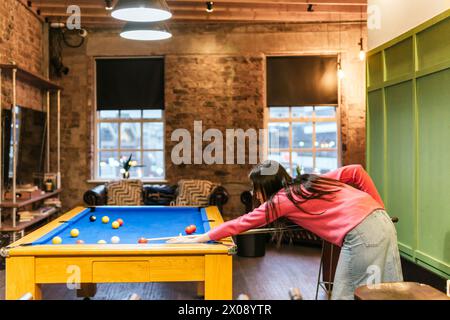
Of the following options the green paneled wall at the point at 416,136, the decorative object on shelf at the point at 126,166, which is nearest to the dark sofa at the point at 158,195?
the decorative object on shelf at the point at 126,166

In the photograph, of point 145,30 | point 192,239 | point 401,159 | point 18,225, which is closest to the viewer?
point 192,239

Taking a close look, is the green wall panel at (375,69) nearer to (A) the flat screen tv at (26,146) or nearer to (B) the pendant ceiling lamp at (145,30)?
(B) the pendant ceiling lamp at (145,30)

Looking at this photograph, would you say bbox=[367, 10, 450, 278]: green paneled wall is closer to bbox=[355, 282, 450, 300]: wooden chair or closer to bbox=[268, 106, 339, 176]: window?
bbox=[355, 282, 450, 300]: wooden chair

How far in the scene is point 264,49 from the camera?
8961 mm

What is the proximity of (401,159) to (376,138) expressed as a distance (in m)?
0.61

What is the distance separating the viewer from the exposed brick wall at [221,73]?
8.97 metres

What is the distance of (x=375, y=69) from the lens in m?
5.10

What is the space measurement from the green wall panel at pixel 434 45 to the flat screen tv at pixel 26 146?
4862 millimetres

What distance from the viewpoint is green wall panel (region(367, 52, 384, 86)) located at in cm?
496

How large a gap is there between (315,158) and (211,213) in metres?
4.46

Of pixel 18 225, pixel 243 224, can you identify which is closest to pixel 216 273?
pixel 243 224

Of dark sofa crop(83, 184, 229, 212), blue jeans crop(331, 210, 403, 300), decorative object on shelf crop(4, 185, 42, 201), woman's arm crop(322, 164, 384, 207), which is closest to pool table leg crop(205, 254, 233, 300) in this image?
blue jeans crop(331, 210, 403, 300)

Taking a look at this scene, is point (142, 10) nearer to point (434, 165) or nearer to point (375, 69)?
point (375, 69)

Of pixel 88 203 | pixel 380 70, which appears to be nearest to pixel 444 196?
pixel 380 70
